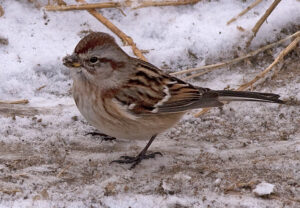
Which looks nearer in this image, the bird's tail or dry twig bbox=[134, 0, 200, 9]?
the bird's tail

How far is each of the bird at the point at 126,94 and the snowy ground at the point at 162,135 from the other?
32 centimetres

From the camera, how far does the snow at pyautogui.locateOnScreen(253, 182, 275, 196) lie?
153 inches

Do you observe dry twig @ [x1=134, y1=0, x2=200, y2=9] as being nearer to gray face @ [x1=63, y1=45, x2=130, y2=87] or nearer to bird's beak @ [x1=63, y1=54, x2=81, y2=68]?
gray face @ [x1=63, y1=45, x2=130, y2=87]

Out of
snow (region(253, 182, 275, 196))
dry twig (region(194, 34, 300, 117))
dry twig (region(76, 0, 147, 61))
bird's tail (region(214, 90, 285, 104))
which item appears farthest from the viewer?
dry twig (region(76, 0, 147, 61))

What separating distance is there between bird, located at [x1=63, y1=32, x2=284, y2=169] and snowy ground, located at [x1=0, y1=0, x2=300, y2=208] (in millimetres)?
318

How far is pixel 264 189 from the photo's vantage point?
3920 mm

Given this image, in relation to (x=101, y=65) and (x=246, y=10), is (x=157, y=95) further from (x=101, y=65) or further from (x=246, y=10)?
(x=246, y=10)

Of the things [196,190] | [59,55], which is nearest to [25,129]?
[59,55]

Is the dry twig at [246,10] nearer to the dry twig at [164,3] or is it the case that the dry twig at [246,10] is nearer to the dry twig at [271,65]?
the dry twig at [164,3]

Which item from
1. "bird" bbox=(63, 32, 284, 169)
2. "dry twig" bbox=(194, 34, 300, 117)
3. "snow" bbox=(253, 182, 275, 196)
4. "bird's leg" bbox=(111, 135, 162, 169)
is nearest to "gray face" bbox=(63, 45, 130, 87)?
"bird" bbox=(63, 32, 284, 169)

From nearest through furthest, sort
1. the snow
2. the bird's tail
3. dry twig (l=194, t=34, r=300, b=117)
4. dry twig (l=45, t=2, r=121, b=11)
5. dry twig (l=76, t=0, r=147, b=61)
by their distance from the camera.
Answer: the snow → the bird's tail → dry twig (l=194, t=34, r=300, b=117) → dry twig (l=76, t=0, r=147, b=61) → dry twig (l=45, t=2, r=121, b=11)

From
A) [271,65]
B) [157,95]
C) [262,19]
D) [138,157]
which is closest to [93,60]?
[157,95]

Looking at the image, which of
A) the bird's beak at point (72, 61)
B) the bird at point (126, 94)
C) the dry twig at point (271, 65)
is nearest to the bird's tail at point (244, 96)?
the bird at point (126, 94)

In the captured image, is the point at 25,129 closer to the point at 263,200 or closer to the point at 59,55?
the point at 59,55
